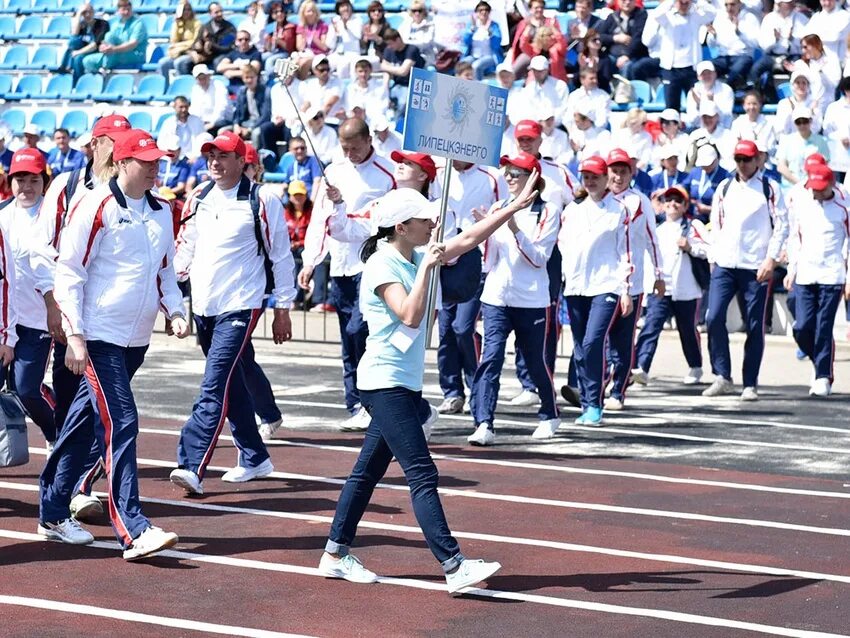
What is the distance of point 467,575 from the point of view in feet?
23.0

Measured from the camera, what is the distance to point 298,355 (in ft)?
57.0

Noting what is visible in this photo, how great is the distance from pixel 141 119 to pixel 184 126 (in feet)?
7.45

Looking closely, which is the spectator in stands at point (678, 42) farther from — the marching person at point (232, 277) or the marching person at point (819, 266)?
the marching person at point (232, 277)

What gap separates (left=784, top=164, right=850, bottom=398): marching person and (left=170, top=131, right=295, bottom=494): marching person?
6329 millimetres

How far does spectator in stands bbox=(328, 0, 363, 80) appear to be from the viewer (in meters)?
23.4

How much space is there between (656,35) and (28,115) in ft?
36.2

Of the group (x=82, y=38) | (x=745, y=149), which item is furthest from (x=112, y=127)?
(x=82, y=38)

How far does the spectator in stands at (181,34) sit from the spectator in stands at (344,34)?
2.81 m

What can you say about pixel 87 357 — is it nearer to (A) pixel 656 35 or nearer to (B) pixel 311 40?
(A) pixel 656 35

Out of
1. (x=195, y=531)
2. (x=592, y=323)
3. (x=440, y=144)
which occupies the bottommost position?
(x=195, y=531)

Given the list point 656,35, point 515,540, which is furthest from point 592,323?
point 656,35

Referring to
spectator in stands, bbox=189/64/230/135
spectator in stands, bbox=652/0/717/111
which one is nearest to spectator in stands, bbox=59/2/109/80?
spectator in stands, bbox=189/64/230/135

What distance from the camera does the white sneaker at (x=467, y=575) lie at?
699cm

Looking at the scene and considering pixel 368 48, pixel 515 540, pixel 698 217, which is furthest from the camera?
pixel 368 48
